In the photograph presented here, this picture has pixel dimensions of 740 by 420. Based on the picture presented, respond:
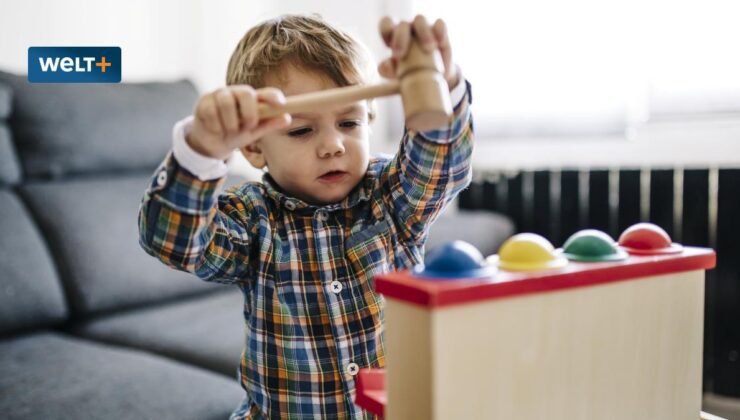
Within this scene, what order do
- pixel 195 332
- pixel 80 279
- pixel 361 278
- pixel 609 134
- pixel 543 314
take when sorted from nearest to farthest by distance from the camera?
pixel 543 314 → pixel 361 278 → pixel 195 332 → pixel 80 279 → pixel 609 134

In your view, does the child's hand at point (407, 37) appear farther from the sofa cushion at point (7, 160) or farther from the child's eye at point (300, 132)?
the sofa cushion at point (7, 160)

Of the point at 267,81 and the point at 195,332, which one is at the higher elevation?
the point at 267,81

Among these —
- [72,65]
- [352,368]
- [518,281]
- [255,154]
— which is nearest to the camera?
[518,281]

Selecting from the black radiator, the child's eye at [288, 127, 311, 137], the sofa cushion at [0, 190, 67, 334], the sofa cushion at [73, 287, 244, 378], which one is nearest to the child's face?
the child's eye at [288, 127, 311, 137]

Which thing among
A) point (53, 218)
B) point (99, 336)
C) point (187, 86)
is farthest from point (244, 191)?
point (187, 86)

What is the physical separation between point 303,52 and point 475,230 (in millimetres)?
1100

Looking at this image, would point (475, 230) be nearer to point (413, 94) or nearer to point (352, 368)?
point (352, 368)

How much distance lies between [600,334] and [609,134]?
57.3 inches

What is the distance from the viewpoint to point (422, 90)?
0.56 m

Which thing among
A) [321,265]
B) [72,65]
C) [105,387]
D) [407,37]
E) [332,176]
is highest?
[72,65]

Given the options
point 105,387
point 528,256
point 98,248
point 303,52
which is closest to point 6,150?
point 98,248

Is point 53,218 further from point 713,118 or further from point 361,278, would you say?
point 713,118

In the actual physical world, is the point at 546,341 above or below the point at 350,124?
below

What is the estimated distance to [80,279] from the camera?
1470 mm
